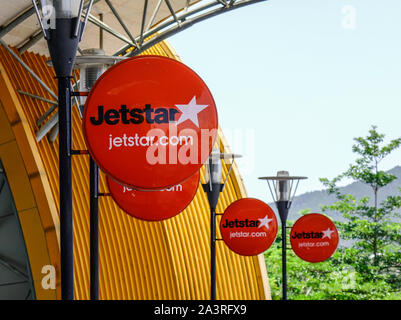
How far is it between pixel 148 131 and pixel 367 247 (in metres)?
37.1

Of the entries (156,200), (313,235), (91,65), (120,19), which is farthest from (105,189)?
(156,200)

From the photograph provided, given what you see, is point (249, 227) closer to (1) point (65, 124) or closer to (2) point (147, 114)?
(1) point (65, 124)

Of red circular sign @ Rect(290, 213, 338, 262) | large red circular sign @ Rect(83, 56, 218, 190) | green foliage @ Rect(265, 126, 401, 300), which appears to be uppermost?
large red circular sign @ Rect(83, 56, 218, 190)

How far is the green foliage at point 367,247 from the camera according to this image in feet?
125

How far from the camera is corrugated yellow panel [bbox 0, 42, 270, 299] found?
15969 mm

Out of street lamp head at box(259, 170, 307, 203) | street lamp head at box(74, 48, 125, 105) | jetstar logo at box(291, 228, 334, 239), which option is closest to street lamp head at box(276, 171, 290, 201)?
street lamp head at box(259, 170, 307, 203)

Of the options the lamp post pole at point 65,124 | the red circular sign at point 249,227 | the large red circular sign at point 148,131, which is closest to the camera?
the large red circular sign at point 148,131

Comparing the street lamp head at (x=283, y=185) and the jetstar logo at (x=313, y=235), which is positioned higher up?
the street lamp head at (x=283, y=185)

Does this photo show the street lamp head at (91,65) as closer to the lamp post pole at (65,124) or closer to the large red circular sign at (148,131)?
the lamp post pole at (65,124)

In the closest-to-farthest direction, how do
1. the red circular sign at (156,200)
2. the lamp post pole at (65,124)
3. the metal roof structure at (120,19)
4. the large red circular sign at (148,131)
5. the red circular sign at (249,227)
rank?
the large red circular sign at (148,131) < the lamp post pole at (65,124) < the red circular sign at (156,200) < the red circular sign at (249,227) < the metal roof structure at (120,19)

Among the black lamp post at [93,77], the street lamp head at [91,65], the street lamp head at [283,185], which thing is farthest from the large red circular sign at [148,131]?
the street lamp head at [283,185]

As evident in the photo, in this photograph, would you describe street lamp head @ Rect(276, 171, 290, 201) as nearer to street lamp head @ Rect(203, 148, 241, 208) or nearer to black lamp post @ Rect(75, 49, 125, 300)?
street lamp head @ Rect(203, 148, 241, 208)

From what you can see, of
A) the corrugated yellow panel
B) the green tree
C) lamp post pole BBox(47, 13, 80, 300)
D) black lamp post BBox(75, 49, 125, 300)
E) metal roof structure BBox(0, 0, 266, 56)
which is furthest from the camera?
the green tree
